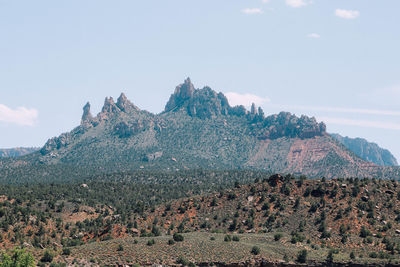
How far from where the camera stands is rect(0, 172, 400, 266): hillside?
61.6 m

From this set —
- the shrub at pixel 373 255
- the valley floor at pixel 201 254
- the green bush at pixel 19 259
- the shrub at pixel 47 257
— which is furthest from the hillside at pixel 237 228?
the green bush at pixel 19 259

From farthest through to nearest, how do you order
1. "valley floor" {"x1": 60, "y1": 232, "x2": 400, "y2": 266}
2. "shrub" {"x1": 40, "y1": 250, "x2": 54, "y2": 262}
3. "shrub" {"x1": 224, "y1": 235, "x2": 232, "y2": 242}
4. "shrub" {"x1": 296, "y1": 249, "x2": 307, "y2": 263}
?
"shrub" {"x1": 224, "y1": 235, "x2": 232, "y2": 242} → "shrub" {"x1": 296, "y1": 249, "x2": 307, "y2": 263} → "valley floor" {"x1": 60, "y1": 232, "x2": 400, "y2": 266} → "shrub" {"x1": 40, "y1": 250, "x2": 54, "y2": 262}

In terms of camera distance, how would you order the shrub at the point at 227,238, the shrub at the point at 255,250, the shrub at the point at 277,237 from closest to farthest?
the shrub at the point at 255,250
the shrub at the point at 227,238
the shrub at the point at 277,237

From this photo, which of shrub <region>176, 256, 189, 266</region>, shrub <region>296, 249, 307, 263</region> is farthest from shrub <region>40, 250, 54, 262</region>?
shrub <region>296, 249, 307, 263</region>

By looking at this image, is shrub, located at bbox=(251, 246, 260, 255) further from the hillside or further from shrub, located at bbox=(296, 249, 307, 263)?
shrub, located at bbox=(296, 249, 307, 263)

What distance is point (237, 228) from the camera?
81.8m

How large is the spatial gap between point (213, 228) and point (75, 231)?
3547 centimetres

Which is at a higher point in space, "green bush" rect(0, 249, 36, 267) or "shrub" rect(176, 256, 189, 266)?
"green bush" rect(0, 249, 36, 267)

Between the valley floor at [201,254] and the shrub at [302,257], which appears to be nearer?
the valley floor at [201,254]

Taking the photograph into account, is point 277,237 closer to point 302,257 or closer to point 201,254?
point 302,257

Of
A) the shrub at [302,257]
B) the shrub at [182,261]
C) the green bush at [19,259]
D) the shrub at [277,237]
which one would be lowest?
the shrub at [182,261]

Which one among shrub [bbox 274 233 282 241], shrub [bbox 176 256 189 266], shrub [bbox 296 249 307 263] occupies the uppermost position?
shrub [bbox 274 233 282 241]

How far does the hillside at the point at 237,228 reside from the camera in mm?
61594

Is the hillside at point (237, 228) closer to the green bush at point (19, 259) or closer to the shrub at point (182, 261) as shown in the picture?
the shrub at point (182, 261)
